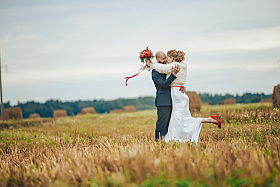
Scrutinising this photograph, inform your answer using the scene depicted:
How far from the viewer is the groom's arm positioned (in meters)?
6.08

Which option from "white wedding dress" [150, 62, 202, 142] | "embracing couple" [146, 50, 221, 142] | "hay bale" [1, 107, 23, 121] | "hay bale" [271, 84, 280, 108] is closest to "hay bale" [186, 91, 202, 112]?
"hay bale" [271, 84, 280, 108]

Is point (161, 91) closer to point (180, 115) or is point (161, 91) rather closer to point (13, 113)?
point (180, 115)

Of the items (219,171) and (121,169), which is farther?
(121,169)

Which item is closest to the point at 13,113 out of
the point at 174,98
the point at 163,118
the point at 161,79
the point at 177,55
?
the point at 163,118

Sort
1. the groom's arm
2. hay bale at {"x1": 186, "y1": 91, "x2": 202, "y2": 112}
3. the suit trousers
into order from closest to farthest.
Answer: the groom's arm, the suit trousers, hay bale at {"x1": 186, "y1": 91, "x2": 202, "y2": 112}

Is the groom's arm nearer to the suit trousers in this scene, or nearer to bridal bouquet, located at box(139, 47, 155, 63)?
bridal bouquet, located at box(139, 47, 155, 63)

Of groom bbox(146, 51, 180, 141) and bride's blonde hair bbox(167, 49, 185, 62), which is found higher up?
bride's blonde hair bbox(167, 49, 185, 62)

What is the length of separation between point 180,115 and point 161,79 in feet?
3.10

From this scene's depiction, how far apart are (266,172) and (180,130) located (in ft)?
10.2

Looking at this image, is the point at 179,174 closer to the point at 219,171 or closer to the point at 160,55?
the point at 219,171

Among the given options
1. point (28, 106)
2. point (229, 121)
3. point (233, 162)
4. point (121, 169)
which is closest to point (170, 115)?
point (233, 162)

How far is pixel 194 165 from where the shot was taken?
3.39 m

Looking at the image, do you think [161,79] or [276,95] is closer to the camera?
[161,79]

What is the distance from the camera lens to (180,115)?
6.27 m
